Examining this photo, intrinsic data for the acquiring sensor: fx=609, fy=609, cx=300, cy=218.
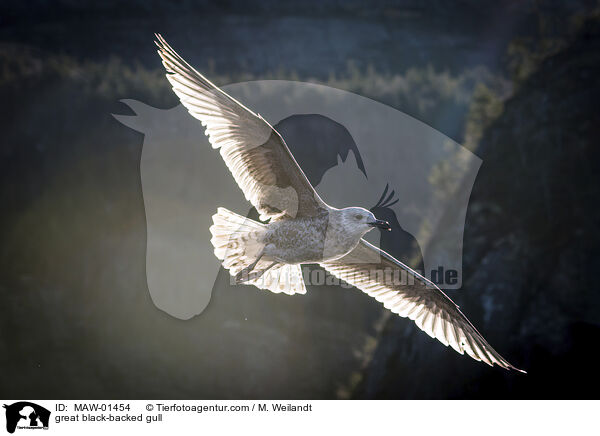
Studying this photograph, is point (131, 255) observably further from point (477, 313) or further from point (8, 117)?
point (477, 313)

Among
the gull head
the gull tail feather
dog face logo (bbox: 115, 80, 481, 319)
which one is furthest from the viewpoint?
dog face logo (bbox: 115, 80, 481, 319)

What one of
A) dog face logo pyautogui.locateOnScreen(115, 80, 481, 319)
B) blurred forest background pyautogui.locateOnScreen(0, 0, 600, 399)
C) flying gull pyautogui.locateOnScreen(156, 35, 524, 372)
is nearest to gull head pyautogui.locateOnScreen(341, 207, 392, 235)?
flying gull pyautogui.locateOnScreen(156, 35, 524, 372)

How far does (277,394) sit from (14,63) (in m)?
7.91

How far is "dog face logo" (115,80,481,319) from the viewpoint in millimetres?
8547

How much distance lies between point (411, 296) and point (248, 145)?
5.61 feet

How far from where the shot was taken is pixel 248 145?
3.63 metres
